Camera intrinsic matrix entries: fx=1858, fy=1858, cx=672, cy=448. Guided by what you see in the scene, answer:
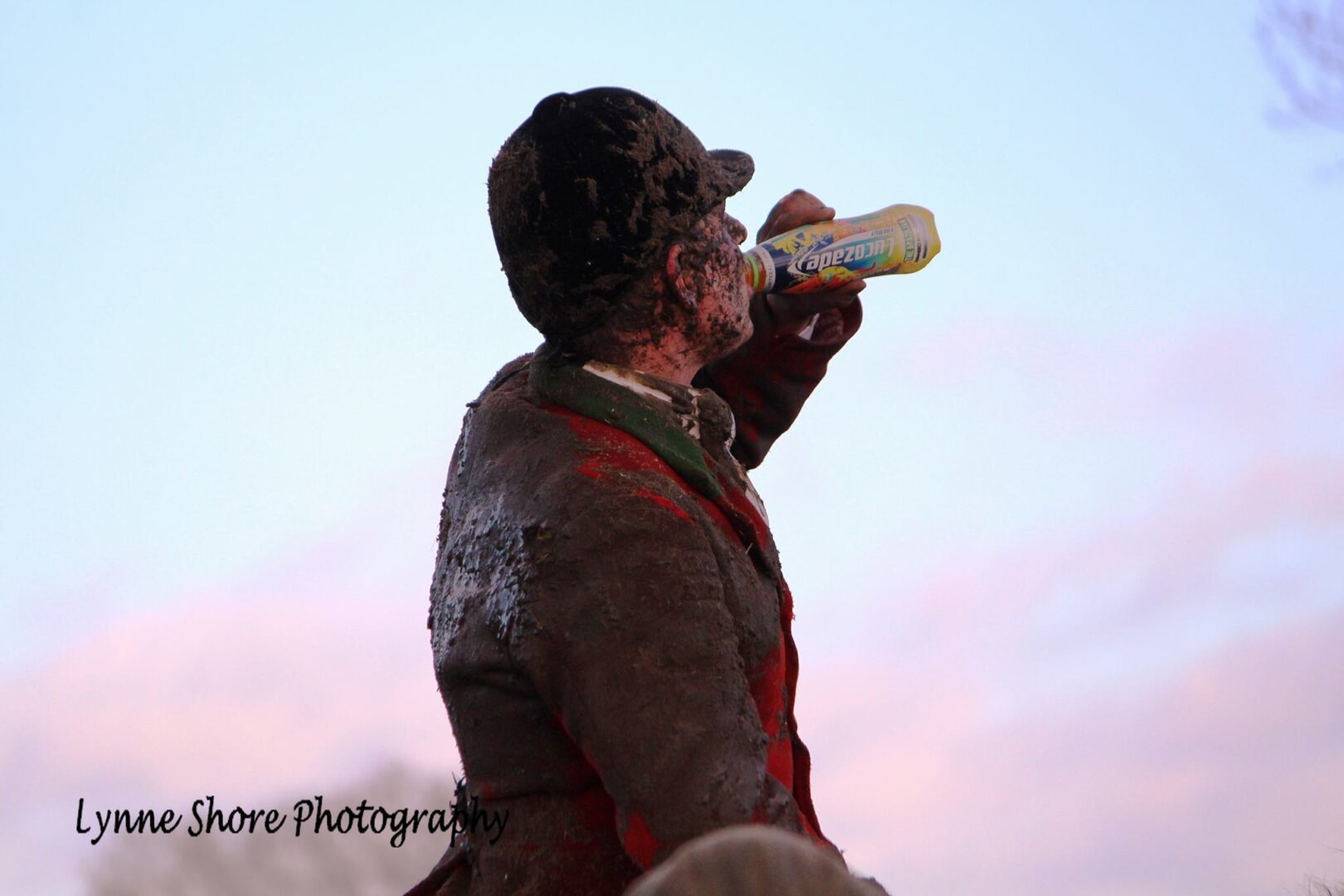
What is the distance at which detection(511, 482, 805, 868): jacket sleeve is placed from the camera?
8.93 feet

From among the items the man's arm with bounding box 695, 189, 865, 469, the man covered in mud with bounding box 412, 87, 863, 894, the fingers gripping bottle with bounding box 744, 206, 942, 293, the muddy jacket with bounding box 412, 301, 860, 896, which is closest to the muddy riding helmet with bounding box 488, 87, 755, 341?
the man covered in mud with bounding box 412, 87, 863, 894

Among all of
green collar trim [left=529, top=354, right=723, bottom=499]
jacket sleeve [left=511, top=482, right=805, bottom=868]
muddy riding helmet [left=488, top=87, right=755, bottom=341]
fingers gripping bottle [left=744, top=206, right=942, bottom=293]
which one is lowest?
jacket sleeve [left=511, top=482, right=805, bottom=868]

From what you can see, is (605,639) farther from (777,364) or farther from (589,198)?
(777,364)

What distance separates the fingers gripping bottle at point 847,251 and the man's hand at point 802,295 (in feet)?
0.10

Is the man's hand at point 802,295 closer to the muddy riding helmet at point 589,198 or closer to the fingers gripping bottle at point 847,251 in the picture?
the fingers gripping bottle at point 847,251

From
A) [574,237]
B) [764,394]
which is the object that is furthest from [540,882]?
[764,394]

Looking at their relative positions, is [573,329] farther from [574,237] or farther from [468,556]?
[468,556]

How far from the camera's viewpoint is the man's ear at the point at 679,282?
3262 millimetres

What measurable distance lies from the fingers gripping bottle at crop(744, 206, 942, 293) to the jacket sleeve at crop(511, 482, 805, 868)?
87cm

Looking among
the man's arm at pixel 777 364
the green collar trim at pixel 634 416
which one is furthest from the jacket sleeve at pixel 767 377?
the green collar trim at pixel 634 416

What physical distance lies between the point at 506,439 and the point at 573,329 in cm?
23

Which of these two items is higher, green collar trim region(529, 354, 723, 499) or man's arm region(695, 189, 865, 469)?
man's arm region(695, 189, 865, 469)

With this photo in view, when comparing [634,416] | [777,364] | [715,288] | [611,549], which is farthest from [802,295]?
[611,549]

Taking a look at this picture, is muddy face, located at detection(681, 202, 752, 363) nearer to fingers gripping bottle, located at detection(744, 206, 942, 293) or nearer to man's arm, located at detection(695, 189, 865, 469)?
fingers gripping bottle, located at detection(744, 206, 942, 293)
